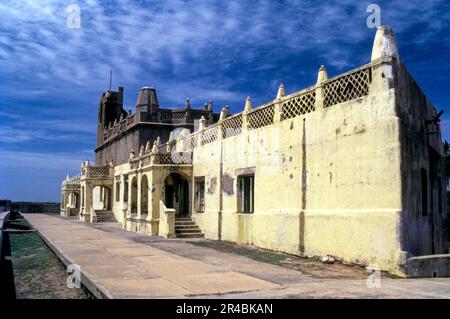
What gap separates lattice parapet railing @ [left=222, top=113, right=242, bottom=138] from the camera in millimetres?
17703

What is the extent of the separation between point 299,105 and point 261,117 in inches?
93.7

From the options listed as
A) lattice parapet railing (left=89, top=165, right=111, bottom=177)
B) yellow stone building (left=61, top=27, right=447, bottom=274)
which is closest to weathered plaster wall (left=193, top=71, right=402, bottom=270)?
yellow stone building (left=61, top=27, right=447, bottom=274)

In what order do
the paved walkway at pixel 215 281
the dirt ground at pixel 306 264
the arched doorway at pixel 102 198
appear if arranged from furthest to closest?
the arched doorway at pixel 102 198, the dirt ground at pixel 306 264, the paved walkway at pixel 215 281

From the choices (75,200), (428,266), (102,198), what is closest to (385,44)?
(428,266)

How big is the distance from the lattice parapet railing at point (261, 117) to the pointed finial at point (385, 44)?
4.84m

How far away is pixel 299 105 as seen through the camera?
1394cm

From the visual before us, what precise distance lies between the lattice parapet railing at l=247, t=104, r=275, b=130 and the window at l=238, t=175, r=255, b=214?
186 cm

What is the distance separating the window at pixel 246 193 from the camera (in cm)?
1675

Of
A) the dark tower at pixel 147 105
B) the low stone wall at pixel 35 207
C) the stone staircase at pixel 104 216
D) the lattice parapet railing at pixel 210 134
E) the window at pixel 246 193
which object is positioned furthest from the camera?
the low stone wall at pixel 35 207

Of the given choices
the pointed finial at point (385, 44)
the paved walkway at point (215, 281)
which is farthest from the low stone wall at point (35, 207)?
the pointed finial at point (385, 44)

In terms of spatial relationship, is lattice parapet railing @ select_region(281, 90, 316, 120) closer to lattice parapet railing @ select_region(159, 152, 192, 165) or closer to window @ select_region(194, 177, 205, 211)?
window @ select_region(194, 177, 205, 211)

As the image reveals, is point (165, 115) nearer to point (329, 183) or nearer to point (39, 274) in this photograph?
point (329, 183)

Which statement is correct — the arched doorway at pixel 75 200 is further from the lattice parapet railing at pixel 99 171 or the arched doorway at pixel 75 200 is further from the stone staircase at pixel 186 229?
the stone staircase at pixel 186 229
